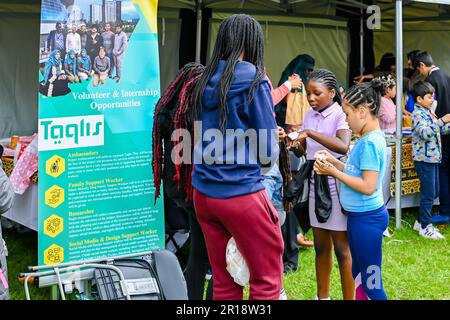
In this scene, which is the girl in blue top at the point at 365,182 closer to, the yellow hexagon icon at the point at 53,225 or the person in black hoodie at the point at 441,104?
the yellow hexagon icon at the point at 53,225

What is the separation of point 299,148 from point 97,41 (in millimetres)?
1319

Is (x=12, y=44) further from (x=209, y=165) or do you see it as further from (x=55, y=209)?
(x=209, y=165)

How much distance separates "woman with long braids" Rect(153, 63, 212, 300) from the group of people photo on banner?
1.85 ft

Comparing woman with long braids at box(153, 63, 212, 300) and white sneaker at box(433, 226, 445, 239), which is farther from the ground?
woman with long braids at box(153, 63, 212, 300)

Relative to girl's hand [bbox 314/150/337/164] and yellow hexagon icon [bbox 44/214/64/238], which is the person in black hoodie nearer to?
girl's hand [bbox 314/150/337/164]

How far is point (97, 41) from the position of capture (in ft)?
11.0

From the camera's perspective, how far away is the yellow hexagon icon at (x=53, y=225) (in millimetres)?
3242

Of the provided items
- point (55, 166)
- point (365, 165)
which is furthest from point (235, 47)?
point (55, 166)

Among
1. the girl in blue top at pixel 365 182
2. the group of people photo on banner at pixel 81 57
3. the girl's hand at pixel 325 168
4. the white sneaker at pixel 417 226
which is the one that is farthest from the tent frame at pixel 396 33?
the group of people photo on banner at pixel 81 57

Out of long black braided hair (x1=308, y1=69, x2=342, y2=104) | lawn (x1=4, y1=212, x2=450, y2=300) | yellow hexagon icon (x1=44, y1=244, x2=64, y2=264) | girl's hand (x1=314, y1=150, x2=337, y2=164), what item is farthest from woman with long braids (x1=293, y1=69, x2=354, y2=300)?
yellow hexagon icon (x1=44, y1=244, x2=64, y2=264)

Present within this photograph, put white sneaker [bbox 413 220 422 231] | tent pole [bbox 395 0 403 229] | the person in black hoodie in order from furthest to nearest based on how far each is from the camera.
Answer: the person in black hoodie < white sneaker [bbox 413 220 422 231] < tent pole [bbox 395 0 403 229]

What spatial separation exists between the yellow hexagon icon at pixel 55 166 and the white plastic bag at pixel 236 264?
1251mm

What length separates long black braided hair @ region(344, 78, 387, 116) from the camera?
9.59 feet

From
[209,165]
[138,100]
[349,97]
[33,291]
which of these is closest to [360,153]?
[349,97]
